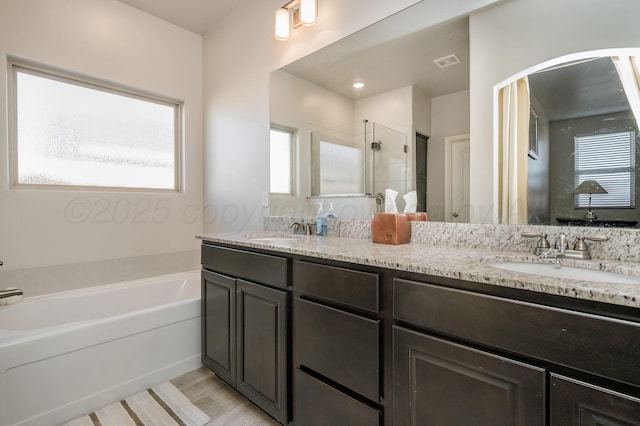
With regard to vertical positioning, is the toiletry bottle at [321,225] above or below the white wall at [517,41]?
below

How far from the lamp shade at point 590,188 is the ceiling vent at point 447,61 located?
2.40ft

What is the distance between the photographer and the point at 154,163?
274cm

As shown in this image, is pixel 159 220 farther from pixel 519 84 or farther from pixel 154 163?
pixel 519 84

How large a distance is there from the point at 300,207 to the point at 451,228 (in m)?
1.03

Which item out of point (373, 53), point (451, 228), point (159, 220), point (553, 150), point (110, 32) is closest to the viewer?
point (553, 150)

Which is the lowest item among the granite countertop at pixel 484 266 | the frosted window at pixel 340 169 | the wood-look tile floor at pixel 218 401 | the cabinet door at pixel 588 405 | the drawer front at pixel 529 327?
the wood-look tile floor at pixel 218 401

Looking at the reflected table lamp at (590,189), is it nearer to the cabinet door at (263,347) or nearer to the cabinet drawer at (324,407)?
the cabinet drawer at (324,407)

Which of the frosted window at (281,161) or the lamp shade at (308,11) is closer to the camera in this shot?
the lamp shade at (308,11)

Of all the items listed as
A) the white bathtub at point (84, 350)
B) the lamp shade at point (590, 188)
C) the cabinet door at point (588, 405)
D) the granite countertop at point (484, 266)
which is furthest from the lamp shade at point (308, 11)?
the cabinet door at point (588, 405)

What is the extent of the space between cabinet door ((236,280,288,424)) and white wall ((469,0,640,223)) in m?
0.98

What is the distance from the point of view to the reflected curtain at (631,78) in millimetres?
1003

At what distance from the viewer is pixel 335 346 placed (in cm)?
113

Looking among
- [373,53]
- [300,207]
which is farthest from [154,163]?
[373,53]

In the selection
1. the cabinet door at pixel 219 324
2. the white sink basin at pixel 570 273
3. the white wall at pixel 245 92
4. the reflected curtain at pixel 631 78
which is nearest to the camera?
the white sink basin at pixel 570 273
